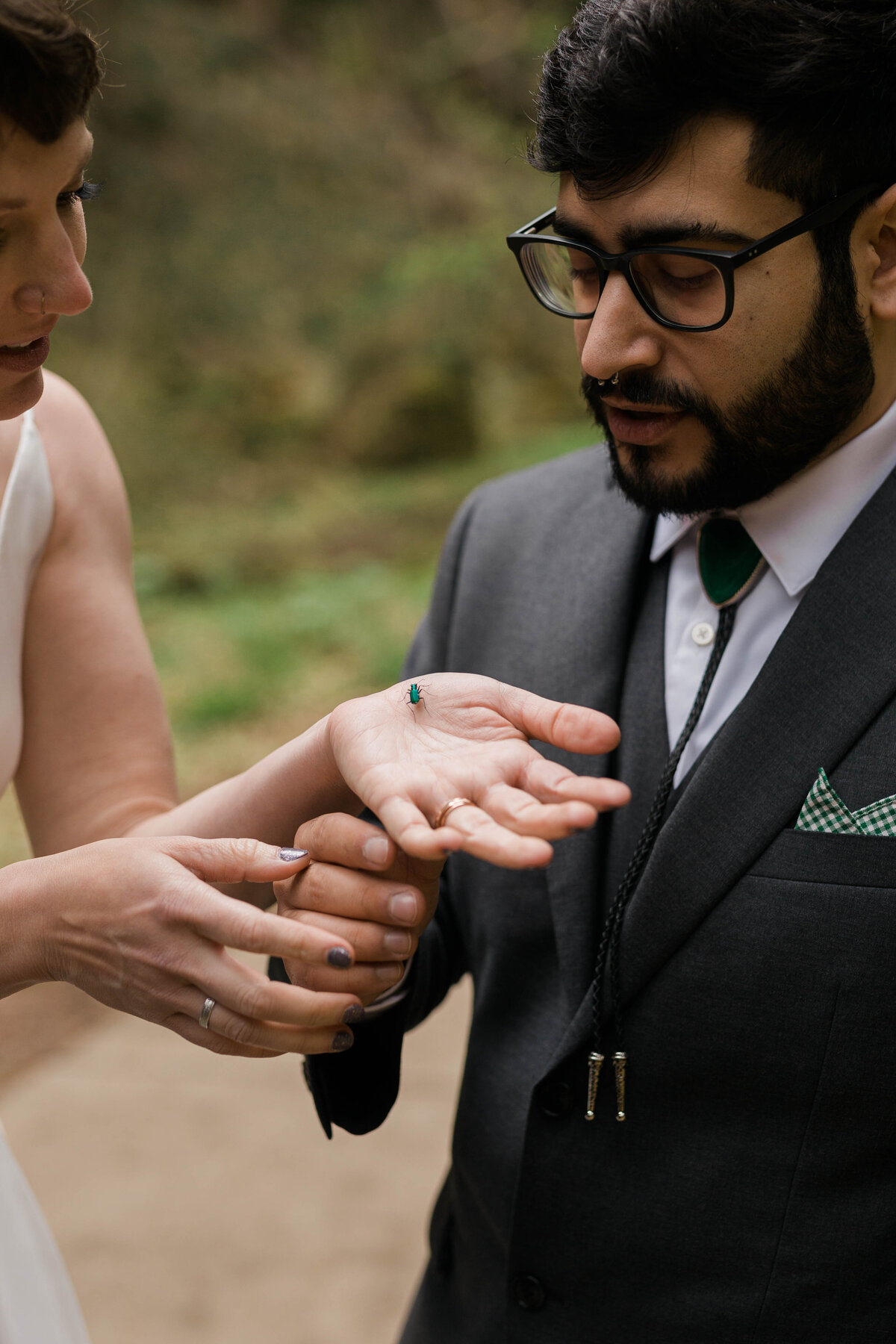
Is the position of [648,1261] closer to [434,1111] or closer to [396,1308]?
[396,1308]

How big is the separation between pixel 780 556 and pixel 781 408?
0.18 metres

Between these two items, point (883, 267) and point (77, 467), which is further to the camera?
point (77, 467)

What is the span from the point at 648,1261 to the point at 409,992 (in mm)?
433

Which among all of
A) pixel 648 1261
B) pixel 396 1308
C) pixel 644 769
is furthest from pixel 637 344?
pixel 396 1308

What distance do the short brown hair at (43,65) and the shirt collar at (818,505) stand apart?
93cm

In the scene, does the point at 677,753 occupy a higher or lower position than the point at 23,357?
lower

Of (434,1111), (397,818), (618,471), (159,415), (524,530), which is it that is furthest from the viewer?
(159,415)

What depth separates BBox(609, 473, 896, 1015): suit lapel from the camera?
54.4 inches

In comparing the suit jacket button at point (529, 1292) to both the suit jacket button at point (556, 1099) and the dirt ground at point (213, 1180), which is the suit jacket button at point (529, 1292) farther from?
the dirt ground at point (213, 1180)

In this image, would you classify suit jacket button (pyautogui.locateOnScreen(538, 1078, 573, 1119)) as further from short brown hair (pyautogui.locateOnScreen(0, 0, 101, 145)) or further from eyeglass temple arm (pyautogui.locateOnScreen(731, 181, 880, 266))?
short brown hair (pyautogui.locateOnScreen(0, 0, 101, 145))

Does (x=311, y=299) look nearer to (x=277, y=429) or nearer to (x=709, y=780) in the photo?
(x=277, y=429)

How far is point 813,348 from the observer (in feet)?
4.96

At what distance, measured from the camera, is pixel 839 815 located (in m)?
1.34

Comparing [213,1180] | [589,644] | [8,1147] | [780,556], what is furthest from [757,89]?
[213,1180]
